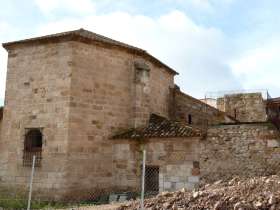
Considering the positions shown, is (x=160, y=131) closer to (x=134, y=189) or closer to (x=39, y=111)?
(x=134, y=189)

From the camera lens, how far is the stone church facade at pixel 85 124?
1323 cm

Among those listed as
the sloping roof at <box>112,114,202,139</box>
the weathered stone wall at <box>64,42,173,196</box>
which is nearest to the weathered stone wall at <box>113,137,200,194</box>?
the sloping roof at <box>112,114,202,139</box>

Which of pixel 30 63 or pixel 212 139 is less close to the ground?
pixel 30 63

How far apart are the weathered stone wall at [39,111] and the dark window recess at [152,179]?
3066 mm

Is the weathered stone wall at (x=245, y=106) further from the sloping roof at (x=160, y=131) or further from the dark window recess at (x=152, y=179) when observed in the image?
the dark window recess at (x=152, y=179)

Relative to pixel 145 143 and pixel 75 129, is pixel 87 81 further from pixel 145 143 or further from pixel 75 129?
pixel 145 143

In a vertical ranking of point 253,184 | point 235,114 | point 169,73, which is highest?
point 169,73

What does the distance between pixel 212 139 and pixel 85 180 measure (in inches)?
184

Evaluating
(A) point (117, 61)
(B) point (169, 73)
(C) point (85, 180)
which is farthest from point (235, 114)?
(C) point (85, 180)

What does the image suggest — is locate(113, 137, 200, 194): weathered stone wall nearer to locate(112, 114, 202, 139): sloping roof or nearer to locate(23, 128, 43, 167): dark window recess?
locate(112, 114, 202, 139): sloping roof

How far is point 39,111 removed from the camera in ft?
46.1

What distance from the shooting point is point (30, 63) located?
14.7m

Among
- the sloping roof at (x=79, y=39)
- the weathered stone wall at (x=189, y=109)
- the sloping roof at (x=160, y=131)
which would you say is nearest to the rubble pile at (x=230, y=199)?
the sloping roof at (x=160, y=131)

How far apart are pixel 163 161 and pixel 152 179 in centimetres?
105
